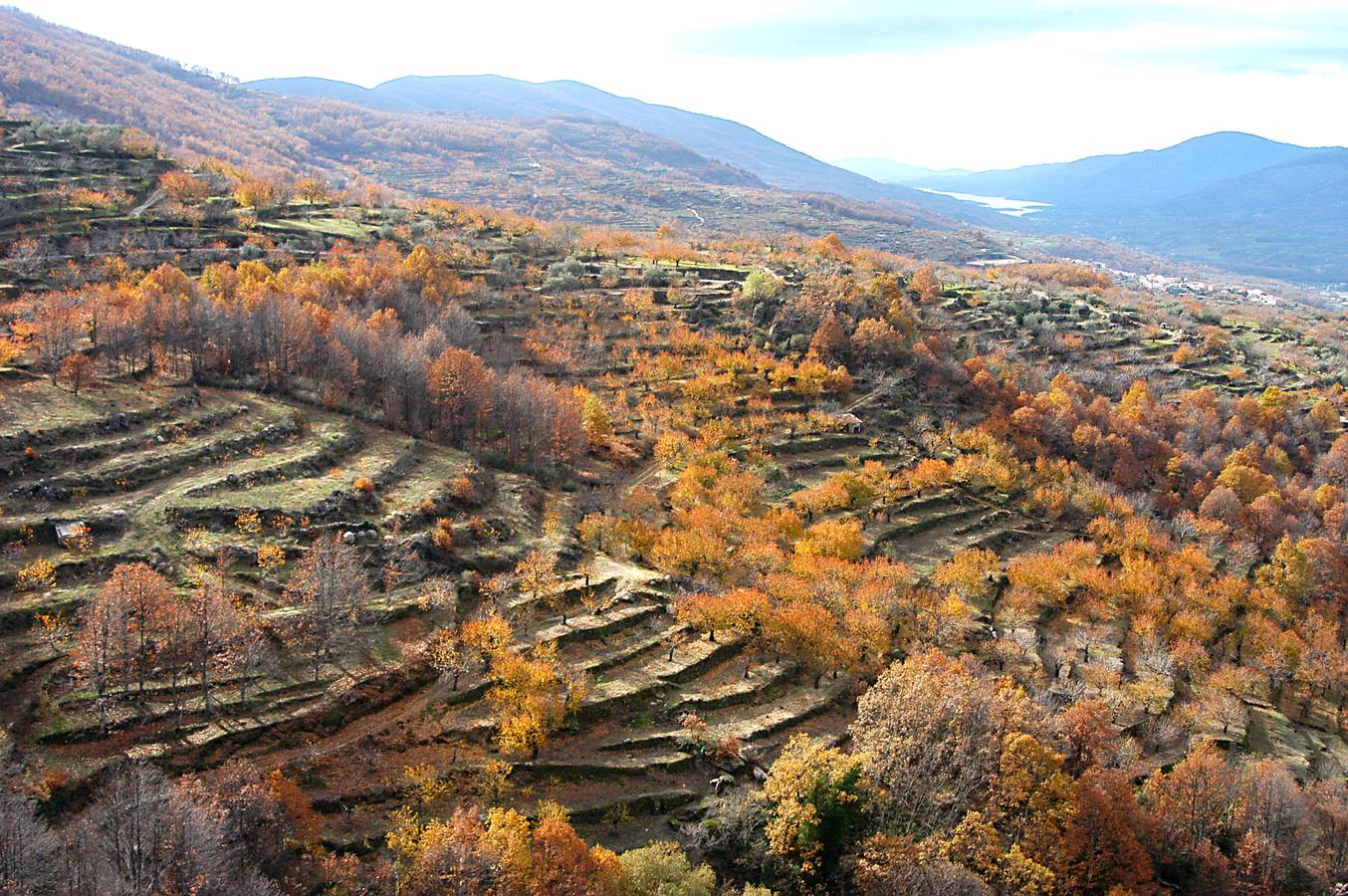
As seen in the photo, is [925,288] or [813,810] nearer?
[813,810]

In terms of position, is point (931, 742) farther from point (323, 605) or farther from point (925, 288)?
point (925, 288)

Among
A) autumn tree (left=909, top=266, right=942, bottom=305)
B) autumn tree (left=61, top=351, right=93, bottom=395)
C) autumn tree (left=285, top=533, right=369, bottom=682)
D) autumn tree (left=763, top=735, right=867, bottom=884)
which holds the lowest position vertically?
autumn tree (left=763, top=735, right=867, bottom=884)

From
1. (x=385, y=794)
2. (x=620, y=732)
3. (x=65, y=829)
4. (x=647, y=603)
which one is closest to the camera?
(x=65, y=829)

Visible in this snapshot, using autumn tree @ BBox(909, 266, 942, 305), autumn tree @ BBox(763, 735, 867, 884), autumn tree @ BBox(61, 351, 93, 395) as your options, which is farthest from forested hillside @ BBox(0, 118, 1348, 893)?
autumn tree @ BBox(909, 266, 942, 305)

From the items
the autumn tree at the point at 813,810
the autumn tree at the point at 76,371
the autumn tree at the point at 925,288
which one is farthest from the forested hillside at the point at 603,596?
the autumn tree at the point at 925,288

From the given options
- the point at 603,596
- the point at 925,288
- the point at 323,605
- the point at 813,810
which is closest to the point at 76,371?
the point at 323,605

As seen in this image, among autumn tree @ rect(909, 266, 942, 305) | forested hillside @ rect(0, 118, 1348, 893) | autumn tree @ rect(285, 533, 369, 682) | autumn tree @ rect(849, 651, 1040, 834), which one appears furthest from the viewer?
autumn tree @ rect(909, 266, 942, 305)

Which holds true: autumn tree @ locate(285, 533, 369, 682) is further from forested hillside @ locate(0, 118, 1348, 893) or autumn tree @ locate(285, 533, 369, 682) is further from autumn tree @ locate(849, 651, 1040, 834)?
autumn tree @ locate(849, 651, 1040, 834)

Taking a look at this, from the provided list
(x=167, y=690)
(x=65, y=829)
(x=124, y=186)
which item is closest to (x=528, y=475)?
(x=167, y=690)

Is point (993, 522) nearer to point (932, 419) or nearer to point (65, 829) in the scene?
point (932, 419)

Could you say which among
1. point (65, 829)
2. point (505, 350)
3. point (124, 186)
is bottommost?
point (65, 829)

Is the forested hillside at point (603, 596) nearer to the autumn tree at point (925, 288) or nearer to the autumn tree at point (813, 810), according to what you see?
the autumn tree at point (813, 810)
